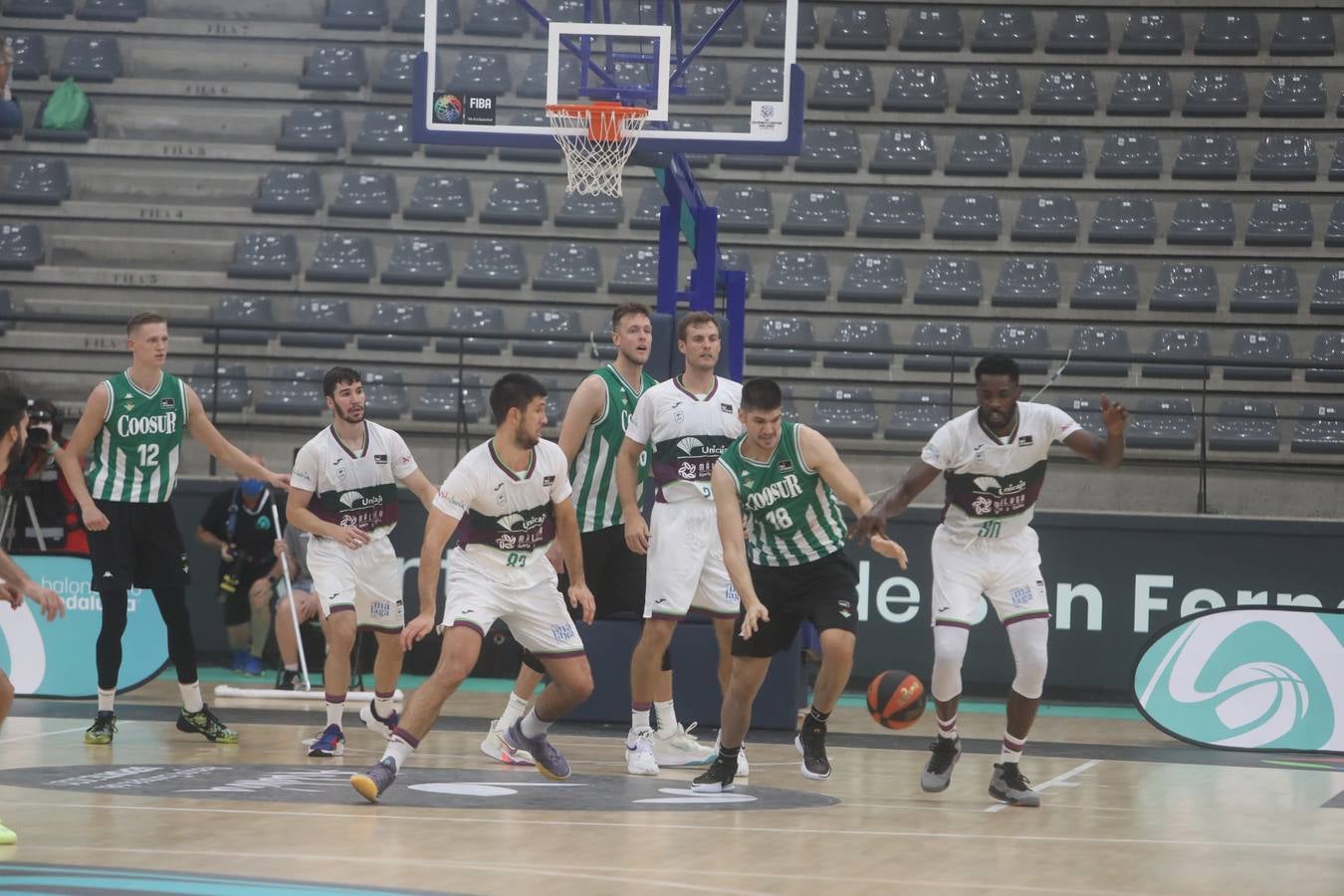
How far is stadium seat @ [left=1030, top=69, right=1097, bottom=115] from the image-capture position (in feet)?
58.1

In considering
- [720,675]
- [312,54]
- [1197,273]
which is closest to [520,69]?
[312,54]

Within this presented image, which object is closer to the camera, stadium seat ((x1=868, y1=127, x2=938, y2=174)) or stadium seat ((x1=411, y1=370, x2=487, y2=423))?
stadium seat ((x1=411, y1=370, x2=487, y2=423))

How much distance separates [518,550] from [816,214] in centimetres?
1090

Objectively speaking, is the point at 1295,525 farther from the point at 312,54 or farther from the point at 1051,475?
the point at 312,54

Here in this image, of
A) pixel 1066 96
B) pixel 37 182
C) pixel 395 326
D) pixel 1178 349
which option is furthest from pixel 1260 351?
pixel 37 182

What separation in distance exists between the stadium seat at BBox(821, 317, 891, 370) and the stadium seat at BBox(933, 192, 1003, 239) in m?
1.43

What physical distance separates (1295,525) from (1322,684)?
9.31 feet

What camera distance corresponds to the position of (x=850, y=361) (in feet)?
52.1

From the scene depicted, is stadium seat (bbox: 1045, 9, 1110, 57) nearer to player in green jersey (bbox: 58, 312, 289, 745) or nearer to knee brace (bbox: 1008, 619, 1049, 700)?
player in green jersey (bbox: 58, 312, 289, 745)

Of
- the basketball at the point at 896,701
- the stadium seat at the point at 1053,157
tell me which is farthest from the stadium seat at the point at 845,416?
the basketball at the point at 896,701

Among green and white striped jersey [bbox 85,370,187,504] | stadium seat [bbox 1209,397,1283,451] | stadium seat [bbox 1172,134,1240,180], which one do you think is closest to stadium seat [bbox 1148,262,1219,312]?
stadium seat [bbox 1172,134,1240,180]

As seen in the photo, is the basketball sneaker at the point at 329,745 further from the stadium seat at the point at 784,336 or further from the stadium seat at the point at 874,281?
the stadium seat at the point at 874,281

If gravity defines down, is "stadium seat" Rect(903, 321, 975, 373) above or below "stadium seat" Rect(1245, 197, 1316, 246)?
below

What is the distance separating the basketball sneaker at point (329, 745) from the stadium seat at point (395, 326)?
8643 millimetres
